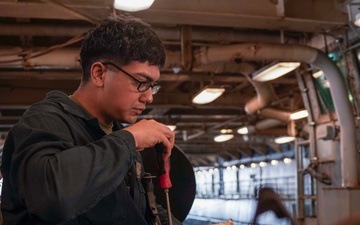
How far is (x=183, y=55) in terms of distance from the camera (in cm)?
616

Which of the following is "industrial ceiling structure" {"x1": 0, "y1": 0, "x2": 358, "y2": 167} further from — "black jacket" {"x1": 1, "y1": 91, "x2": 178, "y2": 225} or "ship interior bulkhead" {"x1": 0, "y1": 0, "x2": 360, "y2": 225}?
"black jacket" {"x1": 1, "y1": 91, "x2": 178, "y2": 225}

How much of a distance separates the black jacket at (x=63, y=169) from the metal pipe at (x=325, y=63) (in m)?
4.47

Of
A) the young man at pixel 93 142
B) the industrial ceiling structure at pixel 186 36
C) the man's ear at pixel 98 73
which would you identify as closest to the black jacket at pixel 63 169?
the young man at pixel 93 142

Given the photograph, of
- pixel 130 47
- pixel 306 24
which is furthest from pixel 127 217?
pixel 306 24

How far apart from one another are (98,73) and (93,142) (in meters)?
0.32

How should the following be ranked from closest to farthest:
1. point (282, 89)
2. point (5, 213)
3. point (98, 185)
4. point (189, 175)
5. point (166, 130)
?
point (98, 185), point (5, 213), point (166, 130), point (189, 175), point (282, 89)

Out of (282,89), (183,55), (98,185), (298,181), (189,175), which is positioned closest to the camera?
(98,185)

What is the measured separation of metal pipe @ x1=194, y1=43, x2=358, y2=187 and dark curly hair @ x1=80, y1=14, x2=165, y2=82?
4260 mm

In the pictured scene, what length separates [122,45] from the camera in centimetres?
177

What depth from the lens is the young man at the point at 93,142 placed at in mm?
1393

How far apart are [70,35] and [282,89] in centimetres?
520

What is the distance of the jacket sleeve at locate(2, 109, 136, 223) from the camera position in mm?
1371

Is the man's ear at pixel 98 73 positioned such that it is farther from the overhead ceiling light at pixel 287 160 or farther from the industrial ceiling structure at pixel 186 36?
the overhead ceiling light at pixel 287 160

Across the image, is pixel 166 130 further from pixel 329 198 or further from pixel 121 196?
pixel 329 198
